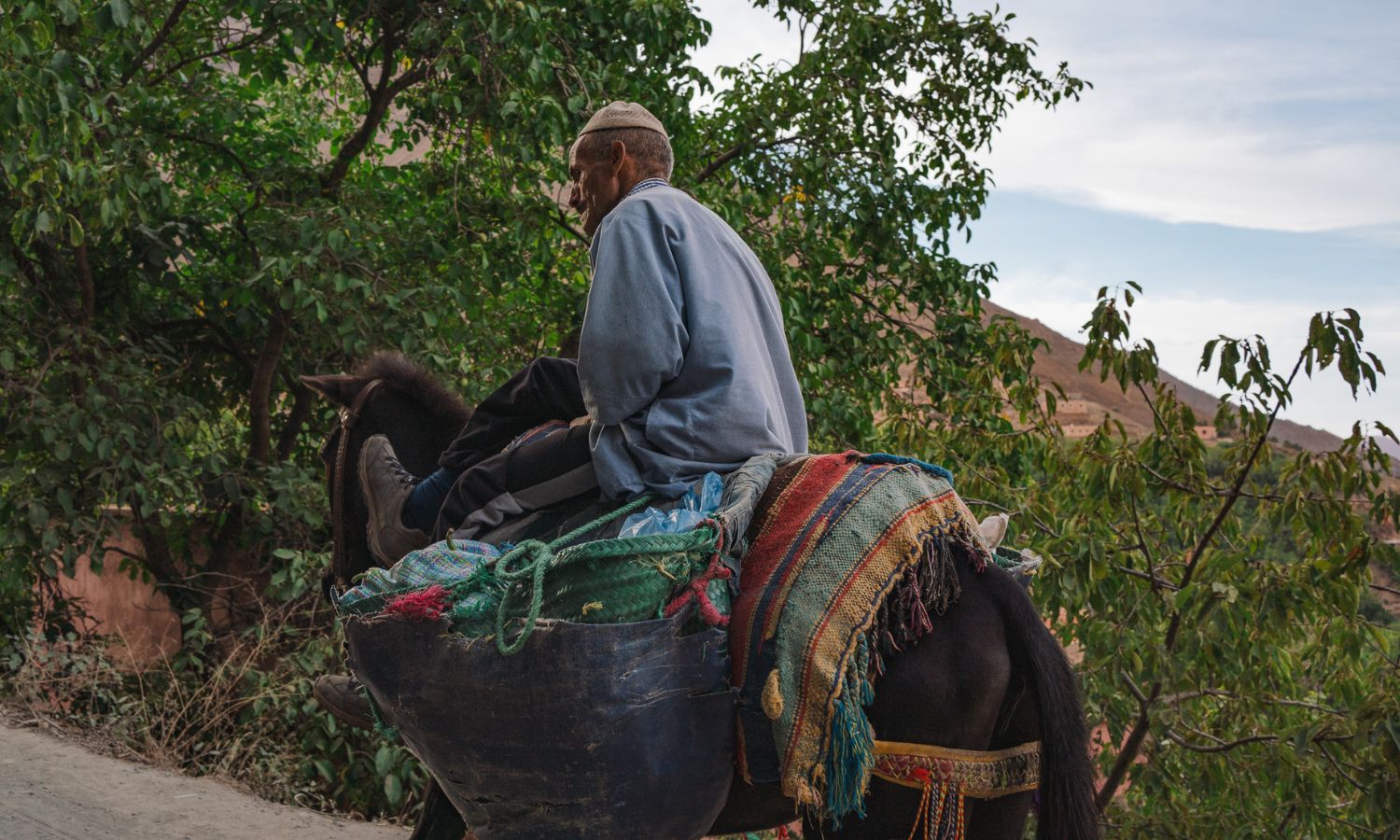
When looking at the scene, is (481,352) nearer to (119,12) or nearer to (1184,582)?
(119,12)

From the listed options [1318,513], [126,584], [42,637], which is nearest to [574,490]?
[1318,513]

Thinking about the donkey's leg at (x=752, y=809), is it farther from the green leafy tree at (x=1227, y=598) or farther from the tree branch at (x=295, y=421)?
the tree branch at (x=295, y=421)

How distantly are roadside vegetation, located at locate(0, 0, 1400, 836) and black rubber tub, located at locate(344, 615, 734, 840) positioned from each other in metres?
2.56

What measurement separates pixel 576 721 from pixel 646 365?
0.76 meters

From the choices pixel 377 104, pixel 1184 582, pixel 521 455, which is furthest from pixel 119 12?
pixel 1184 582

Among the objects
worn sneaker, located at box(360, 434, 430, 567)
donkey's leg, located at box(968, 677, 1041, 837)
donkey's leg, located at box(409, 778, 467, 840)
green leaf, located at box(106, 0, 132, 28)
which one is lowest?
donkey's leg, located at box(409, 778, 467, 840)

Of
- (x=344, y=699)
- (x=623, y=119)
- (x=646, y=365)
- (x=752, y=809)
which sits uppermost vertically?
(x=623, y=119)

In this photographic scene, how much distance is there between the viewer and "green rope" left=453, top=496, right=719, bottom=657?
93.1 inches

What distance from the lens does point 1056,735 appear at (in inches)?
91.4

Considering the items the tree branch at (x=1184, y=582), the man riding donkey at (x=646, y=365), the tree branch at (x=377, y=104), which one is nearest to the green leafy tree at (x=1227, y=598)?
the tree branch at (x=1184, y=582)

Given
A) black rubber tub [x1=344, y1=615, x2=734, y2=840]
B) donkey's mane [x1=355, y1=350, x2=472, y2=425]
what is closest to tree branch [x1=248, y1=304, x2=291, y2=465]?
donkey's mane [x1=355, y1=350, x2=472, y2=425]

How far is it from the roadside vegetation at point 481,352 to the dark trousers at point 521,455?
218 cm

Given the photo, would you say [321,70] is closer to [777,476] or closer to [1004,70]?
[1004,70]

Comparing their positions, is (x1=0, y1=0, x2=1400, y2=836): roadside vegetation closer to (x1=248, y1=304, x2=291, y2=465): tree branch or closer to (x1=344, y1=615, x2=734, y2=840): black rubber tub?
(x1=248, y1=304, x2=291, y2=465): tree branch
